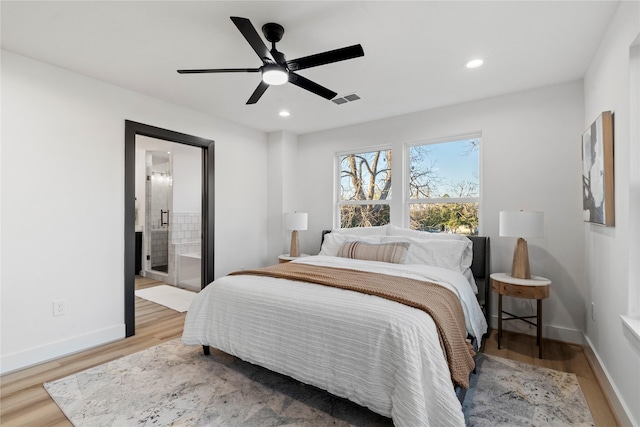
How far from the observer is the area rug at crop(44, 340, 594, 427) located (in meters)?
1.84

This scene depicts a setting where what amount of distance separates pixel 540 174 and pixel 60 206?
458 cm

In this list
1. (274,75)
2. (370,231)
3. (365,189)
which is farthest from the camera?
(365,189)

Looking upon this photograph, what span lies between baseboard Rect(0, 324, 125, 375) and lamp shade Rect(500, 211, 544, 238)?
392 centimetres

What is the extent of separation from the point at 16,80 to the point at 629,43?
4263mm

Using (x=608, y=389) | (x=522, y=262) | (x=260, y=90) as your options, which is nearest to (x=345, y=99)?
(x=260, y=90)

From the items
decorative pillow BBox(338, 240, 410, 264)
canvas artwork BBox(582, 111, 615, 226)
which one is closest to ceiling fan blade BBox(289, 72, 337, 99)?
decorative pillow BBox(338, 240, 410, 264)

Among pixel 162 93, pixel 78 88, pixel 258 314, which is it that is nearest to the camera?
pixel 258 314

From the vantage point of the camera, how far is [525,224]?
280cm

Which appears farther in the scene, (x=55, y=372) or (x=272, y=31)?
(x=55, y=372)

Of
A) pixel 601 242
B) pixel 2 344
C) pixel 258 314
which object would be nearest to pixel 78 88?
pixel 2 344

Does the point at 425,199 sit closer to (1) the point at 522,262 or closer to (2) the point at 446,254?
(2) the point at 446,254

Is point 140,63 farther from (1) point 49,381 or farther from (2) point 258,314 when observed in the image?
(1) point 49,381

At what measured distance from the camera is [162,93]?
329cm

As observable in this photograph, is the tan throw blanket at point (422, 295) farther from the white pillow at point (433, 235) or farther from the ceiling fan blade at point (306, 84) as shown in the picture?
the ceiling fan blade at point (306, 84)
